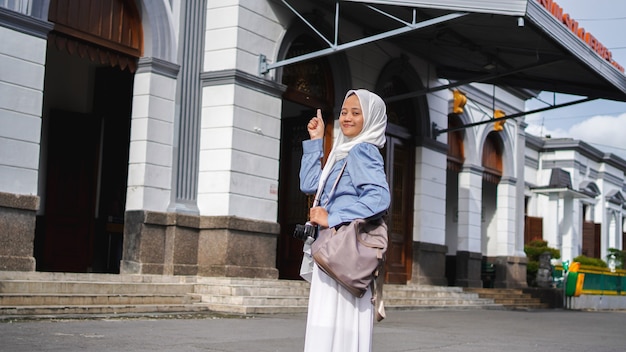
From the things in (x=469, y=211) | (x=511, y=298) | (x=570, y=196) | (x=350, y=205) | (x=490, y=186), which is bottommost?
(x=511, y=298)

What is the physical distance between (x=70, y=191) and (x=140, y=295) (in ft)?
14.1

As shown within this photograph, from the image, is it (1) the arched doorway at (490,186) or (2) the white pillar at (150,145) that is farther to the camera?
(1) the arched doorway at (490,186)

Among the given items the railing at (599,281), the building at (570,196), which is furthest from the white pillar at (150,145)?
the building at (570,196)

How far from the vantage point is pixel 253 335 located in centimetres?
868

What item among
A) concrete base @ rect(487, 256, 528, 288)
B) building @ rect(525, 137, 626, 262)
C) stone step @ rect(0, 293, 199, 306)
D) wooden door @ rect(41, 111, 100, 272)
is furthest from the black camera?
building @ rect(525, 137, 626, 262)

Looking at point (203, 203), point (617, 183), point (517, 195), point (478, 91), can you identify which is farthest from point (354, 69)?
point (617, 183)

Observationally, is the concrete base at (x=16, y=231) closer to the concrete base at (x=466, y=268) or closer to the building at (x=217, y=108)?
the building at (x=217, y=108)

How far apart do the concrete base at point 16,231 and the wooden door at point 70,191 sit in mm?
4008

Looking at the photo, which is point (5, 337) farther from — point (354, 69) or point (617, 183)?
point (617, 183)

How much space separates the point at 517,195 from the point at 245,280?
45.9ft

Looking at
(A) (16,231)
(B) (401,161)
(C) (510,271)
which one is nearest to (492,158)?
(C) (510,271)

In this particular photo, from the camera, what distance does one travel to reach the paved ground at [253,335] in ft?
23.9

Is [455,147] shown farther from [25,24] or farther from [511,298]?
[25,24]

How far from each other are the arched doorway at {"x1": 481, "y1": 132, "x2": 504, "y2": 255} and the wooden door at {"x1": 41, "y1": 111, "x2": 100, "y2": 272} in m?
12.1
